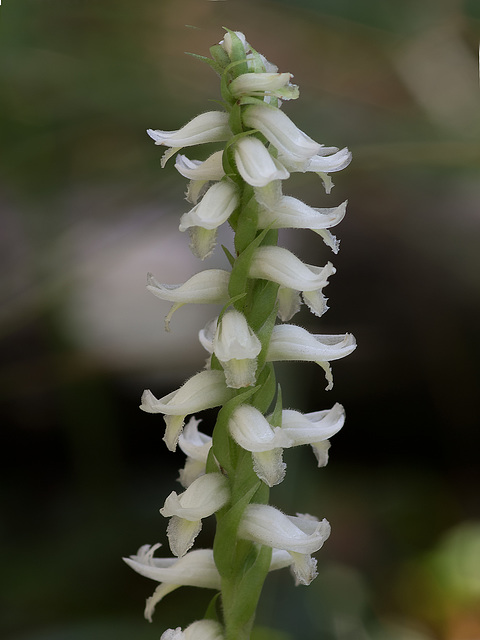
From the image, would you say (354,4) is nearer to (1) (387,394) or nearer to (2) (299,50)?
(2) (299,50)

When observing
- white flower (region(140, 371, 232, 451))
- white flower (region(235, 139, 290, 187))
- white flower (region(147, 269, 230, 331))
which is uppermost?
white flower (region(235, 139, 290, 187))

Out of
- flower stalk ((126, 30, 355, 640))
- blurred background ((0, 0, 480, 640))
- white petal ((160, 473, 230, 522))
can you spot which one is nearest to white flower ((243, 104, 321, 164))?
flower stalk ((126, 30, 355, 640))

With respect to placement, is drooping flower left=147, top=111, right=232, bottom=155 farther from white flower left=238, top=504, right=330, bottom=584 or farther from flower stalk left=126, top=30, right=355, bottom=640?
white flower left=238, top=504, right=330, bottom=584

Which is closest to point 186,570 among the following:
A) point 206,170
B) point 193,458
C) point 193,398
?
point 193,458

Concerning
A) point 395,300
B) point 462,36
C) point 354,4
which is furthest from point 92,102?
point 395,300

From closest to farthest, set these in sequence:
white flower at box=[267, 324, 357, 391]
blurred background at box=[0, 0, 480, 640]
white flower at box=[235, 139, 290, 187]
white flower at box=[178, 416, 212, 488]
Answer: white flower at box=[235, 139, 290, 187], white flower at box=[267, 324, 357, 391], white flower at box=[178, 416, 212, 488], blurred background at box=[0, 0, 480, 640]

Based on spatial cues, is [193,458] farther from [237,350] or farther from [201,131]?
[201,131]

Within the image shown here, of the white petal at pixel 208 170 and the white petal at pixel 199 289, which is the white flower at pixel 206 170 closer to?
the white petal at pixel 208 170
